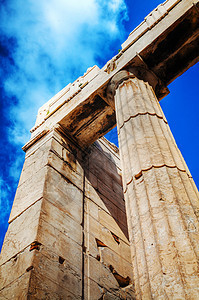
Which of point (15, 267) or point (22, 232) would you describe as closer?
point (15, 267)

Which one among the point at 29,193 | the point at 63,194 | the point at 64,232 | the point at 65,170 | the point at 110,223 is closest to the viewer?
the point at 64,232

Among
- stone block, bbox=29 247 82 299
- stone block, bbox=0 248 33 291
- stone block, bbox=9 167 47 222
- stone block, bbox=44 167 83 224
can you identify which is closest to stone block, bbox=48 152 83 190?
stone block, bbox=44 167 83 224

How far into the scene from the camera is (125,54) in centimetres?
750

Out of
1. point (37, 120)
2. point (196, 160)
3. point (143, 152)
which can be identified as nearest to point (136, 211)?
point (143, 152)

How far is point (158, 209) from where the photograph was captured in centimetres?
357

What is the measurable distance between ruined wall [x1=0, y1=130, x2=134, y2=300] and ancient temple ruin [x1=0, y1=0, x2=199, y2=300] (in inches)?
1.0

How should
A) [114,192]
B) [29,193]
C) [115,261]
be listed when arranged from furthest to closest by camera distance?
[114,192]
[115,261]
[29,193]

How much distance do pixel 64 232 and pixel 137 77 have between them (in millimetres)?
3799

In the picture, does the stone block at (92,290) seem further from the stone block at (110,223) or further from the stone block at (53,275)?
the stone block at (110,223)

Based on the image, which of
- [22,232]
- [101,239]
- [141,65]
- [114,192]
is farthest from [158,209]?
[114,192]

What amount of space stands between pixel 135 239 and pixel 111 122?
5.07 meters

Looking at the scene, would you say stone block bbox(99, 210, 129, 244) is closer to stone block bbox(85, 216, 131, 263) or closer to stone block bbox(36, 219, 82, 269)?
stone block bbox(85, 216, 131, 263)

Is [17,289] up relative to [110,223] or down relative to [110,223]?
down

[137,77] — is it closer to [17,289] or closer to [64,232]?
[64,232]
